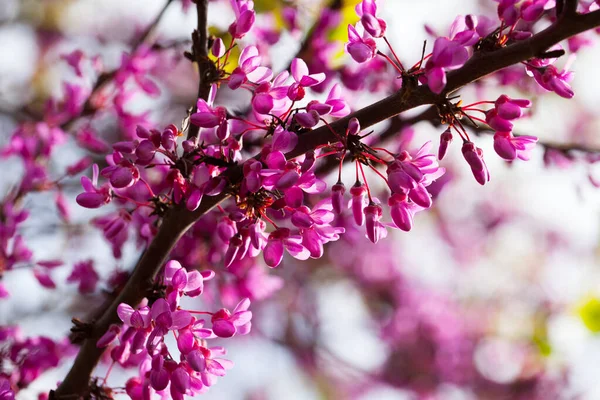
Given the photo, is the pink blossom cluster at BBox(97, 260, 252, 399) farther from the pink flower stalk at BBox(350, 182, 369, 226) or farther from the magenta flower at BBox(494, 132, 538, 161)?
the magenta flower at BBox(494, 132, 538, 161)

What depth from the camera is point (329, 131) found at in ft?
4.64

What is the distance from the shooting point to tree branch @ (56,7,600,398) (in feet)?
4.17

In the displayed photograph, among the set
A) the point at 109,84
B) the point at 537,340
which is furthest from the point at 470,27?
the point at 537,340

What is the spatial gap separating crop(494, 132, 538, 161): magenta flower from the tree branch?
210 mm

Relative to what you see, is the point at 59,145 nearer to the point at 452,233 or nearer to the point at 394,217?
the point at 394,217

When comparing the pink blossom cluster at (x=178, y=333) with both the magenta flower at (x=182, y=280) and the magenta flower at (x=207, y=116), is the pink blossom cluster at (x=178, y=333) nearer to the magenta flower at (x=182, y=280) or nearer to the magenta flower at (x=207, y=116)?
the magenta flower at (x=182, y=280)

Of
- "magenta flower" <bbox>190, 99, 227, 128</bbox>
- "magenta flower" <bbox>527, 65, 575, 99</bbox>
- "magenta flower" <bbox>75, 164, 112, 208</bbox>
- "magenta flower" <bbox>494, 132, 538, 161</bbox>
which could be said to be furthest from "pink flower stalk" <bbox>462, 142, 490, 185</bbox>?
"magenta flower" <bbox>75, 164, 112, 208</bbox>

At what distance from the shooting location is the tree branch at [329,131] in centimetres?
127

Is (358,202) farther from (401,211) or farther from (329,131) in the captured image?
(329,131)

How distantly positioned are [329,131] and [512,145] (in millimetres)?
460

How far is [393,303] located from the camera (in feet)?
20.7

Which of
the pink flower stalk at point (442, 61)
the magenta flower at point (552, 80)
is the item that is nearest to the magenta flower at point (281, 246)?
the pink flower stalk at point (442, 61)

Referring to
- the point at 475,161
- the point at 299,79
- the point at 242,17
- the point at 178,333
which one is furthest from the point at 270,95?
the point at 178,333

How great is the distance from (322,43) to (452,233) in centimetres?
515
